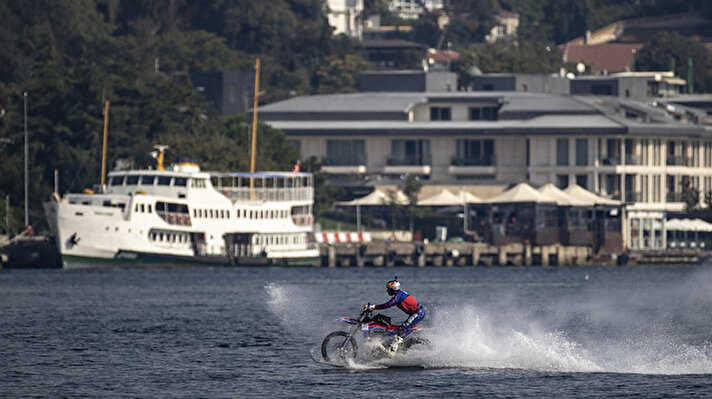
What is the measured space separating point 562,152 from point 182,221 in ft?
174

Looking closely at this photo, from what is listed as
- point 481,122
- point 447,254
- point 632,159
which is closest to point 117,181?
point 447,254

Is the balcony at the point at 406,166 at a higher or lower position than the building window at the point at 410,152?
lower

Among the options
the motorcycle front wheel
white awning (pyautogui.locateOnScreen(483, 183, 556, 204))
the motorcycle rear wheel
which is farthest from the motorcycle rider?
white awning (pyautogui.locateOnScreen(483, 183, 556, 204))

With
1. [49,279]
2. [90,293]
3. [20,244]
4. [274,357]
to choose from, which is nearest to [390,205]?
[20,244]

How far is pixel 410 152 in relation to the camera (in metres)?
184

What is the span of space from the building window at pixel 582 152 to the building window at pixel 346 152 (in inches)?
837

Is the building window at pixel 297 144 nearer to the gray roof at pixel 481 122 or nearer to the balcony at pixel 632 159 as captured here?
the gray roof at pixel 481 122

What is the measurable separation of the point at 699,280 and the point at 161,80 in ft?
227

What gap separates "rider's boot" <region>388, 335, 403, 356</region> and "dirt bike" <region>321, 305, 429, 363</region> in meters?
0.12

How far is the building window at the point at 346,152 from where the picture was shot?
601ft

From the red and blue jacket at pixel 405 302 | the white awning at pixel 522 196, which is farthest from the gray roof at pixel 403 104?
the red and blue jacket at pixel 405 302

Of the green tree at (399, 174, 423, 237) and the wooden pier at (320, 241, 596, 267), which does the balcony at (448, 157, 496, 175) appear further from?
the wooden pier at (320, 241, 596, 267)

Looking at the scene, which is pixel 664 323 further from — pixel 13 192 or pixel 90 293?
pixel 13 192

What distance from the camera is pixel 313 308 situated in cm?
8662
